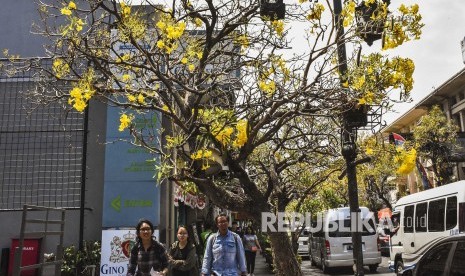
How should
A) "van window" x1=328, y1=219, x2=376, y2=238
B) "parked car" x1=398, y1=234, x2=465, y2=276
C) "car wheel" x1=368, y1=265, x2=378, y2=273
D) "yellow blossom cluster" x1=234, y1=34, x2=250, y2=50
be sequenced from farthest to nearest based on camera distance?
"car wheel" x1=368, y1=265, x2=378, y2=273
"van window" x1=328, y1=219, x2=376, y2=238
"yellow blossom cluster" x1=234, y1=34, x2=250, y2=50
"parked car" x1=398, y1=234, x2=465, y2=276

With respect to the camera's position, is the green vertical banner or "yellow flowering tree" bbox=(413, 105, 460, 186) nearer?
the green vertical banner

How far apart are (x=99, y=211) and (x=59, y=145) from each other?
72.5 inches

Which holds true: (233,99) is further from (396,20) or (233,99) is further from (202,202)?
(202,202)

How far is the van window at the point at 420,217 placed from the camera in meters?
12.1

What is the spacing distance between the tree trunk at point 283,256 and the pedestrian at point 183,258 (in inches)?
52.0

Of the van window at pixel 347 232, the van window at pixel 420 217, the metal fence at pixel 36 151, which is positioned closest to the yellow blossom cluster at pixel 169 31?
the metal fence at pixel 36 151

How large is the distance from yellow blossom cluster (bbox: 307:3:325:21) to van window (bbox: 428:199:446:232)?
6.63 meters

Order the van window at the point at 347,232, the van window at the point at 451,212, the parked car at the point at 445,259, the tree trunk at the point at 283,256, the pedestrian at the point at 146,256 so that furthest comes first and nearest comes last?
the van window at the point at 347,232, the van window at the point at 451,212, the tree trunk at the point at 283,256, the pedestrian at the point at 146,256, the parked car at the point at 445,259

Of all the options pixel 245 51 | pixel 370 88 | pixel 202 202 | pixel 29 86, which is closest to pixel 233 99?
pixel 245 51

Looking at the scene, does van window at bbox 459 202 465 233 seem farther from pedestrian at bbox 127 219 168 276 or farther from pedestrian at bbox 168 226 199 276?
pedestrian at bbox 127 219 168 276

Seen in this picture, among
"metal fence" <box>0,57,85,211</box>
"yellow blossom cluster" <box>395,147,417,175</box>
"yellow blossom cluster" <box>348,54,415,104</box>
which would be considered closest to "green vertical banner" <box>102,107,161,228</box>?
"metal fence" <box>0,57,85,211</box>

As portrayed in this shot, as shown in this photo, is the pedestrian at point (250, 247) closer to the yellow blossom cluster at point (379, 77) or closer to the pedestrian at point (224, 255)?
the pedestrian at point (224, 255)

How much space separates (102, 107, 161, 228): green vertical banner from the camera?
10148mm

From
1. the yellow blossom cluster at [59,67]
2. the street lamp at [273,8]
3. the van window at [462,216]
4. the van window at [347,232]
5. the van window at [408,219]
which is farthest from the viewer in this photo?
the van window at [347,232]
